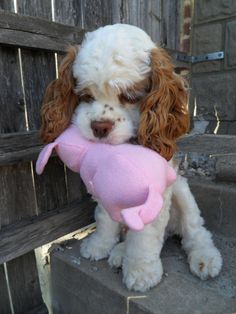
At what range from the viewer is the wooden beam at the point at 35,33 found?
5.48ft

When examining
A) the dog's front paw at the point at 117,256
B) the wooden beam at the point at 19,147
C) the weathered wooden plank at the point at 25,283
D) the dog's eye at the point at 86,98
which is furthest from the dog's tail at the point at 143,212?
the weathered wooden plank at the point at 25,283

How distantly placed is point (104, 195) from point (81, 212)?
927 mm

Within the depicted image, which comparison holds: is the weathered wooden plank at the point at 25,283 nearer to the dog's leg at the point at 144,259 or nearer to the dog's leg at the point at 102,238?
the dog's leg at the point at 102,238

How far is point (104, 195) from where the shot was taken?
1.43 metres

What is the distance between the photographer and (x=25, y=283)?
2.17m

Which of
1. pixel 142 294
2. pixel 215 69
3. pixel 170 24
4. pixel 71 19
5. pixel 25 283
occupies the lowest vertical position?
pixel 25 283

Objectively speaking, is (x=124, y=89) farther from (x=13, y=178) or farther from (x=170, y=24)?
(x=170, y=24)

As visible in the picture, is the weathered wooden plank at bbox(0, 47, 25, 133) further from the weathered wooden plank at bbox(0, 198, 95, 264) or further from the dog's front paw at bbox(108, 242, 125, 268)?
the dog's front paw at bbox(108, 242, 125, 268)

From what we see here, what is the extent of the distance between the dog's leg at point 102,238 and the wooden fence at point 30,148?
0.28 metres

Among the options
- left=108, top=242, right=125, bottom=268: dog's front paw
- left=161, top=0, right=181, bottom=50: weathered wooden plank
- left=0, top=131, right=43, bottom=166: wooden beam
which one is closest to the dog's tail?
left=108, top=242, right=125, bottom=268: dog's front paw

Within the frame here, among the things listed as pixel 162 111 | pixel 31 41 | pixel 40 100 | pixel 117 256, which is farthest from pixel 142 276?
pixel 31 41

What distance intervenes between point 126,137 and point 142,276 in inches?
27.7

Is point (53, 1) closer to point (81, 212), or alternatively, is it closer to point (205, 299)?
point (81, 212)

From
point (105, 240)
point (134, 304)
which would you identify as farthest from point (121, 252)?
point (134, 304)
